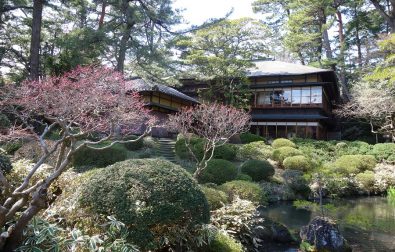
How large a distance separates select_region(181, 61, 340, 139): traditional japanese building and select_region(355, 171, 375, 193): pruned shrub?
10.2m

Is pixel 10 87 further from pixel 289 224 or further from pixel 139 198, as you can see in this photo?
pixel 289 224

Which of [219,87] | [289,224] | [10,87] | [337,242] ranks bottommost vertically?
[289,224]

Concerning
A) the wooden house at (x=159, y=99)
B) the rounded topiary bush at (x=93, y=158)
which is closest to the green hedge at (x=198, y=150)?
the wooden house at (x=159, y=99)

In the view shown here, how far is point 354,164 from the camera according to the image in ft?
60.6

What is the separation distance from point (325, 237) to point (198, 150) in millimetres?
12343

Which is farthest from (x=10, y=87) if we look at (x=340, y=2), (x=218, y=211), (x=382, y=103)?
(x=340, y=2)

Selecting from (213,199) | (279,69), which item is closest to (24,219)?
(213,199)

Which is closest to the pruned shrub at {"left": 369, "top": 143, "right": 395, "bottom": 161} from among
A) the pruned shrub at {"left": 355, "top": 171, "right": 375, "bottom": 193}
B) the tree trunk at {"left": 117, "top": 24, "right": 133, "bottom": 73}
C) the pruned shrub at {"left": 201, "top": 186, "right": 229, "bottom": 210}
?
the pruned shrub at {"left": 355, "top": 171, "right": 375, "bottom": 193}

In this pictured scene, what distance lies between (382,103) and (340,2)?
12111mm

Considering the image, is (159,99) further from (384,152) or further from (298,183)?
(384,152)

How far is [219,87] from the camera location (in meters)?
25.8

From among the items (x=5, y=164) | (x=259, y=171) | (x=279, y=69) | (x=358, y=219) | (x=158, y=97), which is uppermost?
(x=279, y=69)

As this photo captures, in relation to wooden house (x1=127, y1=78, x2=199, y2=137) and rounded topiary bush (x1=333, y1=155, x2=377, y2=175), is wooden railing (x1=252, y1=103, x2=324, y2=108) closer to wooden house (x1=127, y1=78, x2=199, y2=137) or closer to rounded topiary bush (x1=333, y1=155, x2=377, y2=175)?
wooden house (x1=127, y1=78, x2=199, y2=137)

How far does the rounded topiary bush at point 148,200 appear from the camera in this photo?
14.5ft
